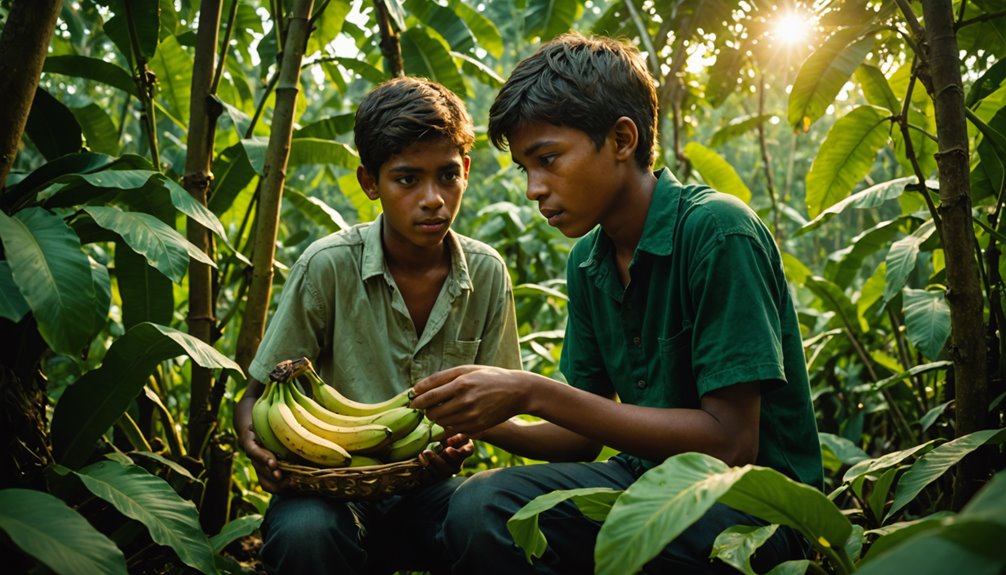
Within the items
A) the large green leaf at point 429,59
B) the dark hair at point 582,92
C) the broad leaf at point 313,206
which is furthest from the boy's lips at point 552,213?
the large green leaf at point 429,59

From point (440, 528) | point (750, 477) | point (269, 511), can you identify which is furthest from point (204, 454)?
point (750, 477)

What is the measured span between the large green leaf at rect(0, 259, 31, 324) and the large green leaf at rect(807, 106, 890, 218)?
2506mm

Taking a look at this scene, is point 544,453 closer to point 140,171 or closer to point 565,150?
point 565,150

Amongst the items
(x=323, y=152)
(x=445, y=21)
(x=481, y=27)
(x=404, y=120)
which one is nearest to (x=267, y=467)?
(x=404, y=120)

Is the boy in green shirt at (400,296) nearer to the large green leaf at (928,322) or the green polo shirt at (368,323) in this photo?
the green polo shirt at (368,323)

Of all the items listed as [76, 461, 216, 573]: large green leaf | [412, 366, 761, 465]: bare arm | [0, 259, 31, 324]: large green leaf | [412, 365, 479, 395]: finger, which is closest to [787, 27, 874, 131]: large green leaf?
[412, 366, 761, 465]: bare arm

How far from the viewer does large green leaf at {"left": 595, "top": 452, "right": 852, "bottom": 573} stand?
136cm

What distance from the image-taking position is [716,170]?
416 cm

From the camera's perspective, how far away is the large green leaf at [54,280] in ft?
6.20

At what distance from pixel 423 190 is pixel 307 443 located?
0.78 m

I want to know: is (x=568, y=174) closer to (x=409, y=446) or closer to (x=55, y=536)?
(x=409, y=446)

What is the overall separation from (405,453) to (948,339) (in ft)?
6.23

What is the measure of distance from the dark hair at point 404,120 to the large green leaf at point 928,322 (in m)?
1.58

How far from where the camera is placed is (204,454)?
2.99 meters
